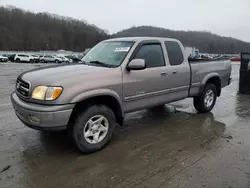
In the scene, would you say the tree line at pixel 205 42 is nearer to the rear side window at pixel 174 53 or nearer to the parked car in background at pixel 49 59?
the parked car in background at pixel 49 59

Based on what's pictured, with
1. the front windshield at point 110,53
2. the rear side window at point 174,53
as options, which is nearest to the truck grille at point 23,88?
the front windshield at point 110,53

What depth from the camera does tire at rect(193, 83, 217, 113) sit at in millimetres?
5828

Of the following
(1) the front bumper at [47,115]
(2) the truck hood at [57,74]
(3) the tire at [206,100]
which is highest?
(2) the truck hood at [57,74]

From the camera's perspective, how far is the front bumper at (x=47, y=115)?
3141 millimetres

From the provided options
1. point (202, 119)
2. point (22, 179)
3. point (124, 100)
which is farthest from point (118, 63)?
point (202, 119)

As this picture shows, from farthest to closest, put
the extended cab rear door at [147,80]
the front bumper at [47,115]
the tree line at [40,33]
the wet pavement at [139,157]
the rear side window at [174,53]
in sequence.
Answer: the tree line at [40,33] < the rear side window at [174,53] < the extended cab rear door at [147,80] < the front bumper at [47,115] < the wet pavement at [139,157]

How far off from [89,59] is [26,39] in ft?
372

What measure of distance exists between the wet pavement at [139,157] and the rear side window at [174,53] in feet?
4.59

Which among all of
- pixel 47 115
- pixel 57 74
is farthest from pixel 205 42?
pixel 47 115

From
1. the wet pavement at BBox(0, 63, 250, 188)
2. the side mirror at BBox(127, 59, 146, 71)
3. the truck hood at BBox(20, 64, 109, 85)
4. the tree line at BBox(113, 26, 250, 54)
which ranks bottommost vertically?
the wet pavement at BBox(0, 63, 250, 188)

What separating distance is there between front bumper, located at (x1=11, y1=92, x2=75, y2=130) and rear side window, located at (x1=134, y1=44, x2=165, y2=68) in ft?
5.69

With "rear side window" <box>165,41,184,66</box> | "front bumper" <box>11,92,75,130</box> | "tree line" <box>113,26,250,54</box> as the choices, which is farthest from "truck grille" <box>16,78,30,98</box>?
"tree line" <box>113,26,250,54</box>

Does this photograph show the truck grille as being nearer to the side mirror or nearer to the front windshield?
the front windshield

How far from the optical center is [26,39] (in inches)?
4161
